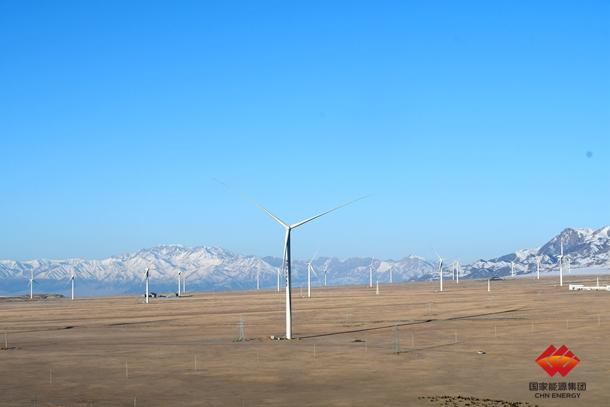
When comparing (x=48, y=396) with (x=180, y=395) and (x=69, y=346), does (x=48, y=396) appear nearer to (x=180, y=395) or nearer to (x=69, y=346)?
(x=180, y=395)

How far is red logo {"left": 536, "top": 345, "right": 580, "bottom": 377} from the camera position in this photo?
55.9 meters

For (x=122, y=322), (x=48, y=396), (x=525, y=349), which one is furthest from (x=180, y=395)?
(x=122, y=322)

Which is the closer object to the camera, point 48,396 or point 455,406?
point 455,406

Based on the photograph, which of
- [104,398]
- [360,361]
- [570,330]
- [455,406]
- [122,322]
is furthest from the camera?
[122,322]

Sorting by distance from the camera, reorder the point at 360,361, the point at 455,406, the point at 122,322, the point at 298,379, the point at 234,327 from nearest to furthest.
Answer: the point at 455,406 → the point at 298,379 → the point at 360,361 → the point at 234,327 → the point at 122,322

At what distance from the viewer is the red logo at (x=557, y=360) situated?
55.9 metres

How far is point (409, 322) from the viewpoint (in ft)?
334

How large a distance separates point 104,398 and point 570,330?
5454 centimetres

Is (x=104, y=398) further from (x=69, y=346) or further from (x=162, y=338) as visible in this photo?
(x=162, y=338)

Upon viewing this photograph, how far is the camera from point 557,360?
61500 mm

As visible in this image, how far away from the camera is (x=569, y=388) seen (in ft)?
159

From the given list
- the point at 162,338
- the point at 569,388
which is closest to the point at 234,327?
the point at 162,338

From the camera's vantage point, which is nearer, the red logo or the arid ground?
the arid ground

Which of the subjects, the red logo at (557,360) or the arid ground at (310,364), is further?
the red logo at (557,360)
